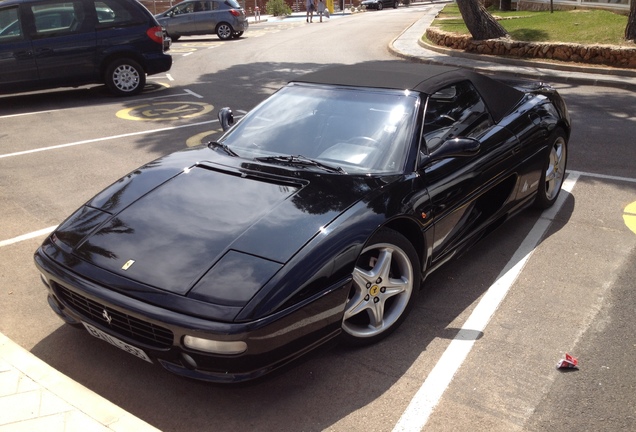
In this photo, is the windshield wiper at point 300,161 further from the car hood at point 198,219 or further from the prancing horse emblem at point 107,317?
the prancing horse emblem at point 107,317

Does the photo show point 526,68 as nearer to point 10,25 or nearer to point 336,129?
point 10,25

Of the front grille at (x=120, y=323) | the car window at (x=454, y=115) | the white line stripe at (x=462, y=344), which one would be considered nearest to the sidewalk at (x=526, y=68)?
the white line stripe at (x=462, y=344)

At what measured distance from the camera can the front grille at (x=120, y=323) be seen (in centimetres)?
330

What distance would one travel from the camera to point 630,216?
6062 mm

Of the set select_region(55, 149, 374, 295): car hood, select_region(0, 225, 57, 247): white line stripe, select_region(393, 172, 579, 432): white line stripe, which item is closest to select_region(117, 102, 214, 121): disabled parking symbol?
select_region(0, 225, 57, 247): white line stripe

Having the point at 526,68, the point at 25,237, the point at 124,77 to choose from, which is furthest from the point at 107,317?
the point at 526,68

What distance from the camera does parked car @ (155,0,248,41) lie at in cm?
2534

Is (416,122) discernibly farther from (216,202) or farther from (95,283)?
(95,283)

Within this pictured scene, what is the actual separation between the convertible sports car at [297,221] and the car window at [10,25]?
7707 millimetres

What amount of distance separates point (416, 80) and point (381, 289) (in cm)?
181

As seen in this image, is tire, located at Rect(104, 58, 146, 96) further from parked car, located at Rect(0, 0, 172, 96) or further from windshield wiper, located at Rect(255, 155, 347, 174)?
windshield wiper, located at Rect(255, 155, 347, 174)

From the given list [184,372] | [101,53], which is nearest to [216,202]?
[184,372]

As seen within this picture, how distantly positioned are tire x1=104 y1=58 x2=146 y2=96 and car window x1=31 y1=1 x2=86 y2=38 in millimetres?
904

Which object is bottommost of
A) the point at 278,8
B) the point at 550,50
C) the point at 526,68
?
the point at 526,68
